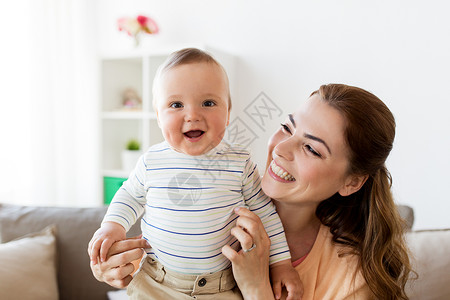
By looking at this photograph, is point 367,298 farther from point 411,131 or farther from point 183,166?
point 411,131

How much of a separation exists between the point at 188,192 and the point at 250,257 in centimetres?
24

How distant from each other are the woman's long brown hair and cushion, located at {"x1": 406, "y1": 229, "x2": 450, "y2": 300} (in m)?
0.21

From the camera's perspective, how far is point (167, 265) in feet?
3.34

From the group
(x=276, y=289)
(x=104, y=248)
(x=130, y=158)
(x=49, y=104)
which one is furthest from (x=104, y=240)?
(x=49, y=104)

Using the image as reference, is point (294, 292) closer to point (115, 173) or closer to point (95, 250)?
point (95, 250)

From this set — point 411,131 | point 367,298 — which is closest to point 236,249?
point 367,298

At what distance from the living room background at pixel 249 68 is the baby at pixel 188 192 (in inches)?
24.9

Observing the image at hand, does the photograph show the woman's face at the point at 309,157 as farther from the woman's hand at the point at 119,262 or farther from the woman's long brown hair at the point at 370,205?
the woman's hand at the point at 119,262

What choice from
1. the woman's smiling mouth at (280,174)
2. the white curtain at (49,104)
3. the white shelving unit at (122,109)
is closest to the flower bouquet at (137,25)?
the white shelving unit at (122,109)

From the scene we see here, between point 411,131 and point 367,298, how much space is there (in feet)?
4.56

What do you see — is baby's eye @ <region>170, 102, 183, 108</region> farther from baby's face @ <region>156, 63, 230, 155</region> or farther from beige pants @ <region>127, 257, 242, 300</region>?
beige pants @ <region>127, 257, 242, 300</region>

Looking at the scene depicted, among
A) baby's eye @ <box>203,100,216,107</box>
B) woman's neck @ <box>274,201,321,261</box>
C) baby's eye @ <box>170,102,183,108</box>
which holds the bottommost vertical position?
woman's neck @ <box>274,201,321,261</box>

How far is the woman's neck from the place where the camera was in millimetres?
1224

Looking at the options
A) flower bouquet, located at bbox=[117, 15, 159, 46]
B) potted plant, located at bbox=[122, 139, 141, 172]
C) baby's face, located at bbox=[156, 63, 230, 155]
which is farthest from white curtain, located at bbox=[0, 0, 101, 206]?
baby's face, located at bbox=[156, 63, 230, 155]
